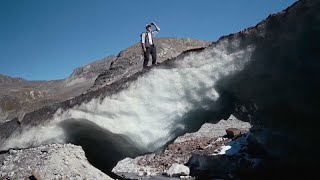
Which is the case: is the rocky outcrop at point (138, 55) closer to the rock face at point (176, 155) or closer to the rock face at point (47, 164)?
the rock face at point (176, 155)

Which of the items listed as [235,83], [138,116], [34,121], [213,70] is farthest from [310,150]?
[34,121]

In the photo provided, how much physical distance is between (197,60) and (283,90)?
2703 millimetres

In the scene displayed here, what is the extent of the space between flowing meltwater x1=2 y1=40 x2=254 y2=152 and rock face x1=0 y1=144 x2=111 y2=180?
1.16 feet

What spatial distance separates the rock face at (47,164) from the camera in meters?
10.5

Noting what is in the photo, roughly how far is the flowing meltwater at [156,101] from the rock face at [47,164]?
353mm

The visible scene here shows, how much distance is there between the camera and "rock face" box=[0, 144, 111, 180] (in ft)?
34.6

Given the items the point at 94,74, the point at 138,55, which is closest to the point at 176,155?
the point at 138,55

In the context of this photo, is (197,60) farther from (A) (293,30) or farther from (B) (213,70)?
(A) (293,30)

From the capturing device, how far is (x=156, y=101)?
11258mm

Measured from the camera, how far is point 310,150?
40.7 ft

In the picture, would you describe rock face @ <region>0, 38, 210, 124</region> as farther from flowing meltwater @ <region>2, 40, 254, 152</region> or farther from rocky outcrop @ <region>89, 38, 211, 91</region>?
flowing meltwater @ <region>2, 40, 254, 152</region>

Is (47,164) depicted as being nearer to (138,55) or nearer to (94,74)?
(138,55)

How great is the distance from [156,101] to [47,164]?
3481mm

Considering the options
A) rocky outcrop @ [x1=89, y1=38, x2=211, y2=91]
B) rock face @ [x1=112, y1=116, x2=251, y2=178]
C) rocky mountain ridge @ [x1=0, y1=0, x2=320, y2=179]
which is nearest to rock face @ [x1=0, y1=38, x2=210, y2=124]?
rocky outcrop @ [x1=89, y1=38, x2=211, y2=91]
